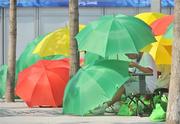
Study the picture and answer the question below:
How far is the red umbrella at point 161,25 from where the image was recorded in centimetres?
1564

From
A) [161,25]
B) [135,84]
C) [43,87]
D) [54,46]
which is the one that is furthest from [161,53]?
[54,46]

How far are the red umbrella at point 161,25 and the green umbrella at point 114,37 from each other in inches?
89.5

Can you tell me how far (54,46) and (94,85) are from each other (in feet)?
15.0

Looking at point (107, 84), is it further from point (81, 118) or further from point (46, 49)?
point (46, 49)

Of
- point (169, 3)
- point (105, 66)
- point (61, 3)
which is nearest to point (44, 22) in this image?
point (61, 3)

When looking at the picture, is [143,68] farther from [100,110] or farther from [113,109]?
[100,110]

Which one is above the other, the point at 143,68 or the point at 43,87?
the point at 143,68

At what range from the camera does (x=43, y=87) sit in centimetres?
1471

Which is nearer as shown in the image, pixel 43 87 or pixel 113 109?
pixel 113 109

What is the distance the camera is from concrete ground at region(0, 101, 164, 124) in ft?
38.3

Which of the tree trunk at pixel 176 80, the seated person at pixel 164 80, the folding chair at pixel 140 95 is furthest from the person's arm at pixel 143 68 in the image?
the tree trunk at pixel 176 80

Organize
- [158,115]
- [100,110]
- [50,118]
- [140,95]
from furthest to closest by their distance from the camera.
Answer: [100,110]
[140,95]
[50,118]
[158,115]

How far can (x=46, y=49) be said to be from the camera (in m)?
17.1

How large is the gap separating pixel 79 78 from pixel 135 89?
4.26ft
